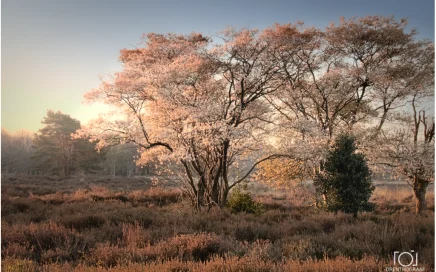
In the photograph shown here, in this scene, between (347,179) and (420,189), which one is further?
(420,189)

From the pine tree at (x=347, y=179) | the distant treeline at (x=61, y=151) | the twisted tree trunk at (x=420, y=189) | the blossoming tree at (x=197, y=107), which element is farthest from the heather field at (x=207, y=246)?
the distant treeline at (x=61, y=151)

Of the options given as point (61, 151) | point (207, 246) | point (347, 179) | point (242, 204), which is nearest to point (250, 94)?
point (242, 204)

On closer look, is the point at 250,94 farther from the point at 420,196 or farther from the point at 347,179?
the point at 420,196

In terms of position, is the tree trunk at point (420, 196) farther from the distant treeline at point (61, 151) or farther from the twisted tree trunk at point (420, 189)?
the distant treeline at point (61, 151)

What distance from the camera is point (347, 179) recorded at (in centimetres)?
1460

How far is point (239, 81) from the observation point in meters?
16.3

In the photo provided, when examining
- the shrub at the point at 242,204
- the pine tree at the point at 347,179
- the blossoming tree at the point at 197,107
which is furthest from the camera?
the shrub at the point at 242,204

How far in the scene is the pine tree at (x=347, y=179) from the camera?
14.4 meters

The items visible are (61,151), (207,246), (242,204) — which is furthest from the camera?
(61,151)

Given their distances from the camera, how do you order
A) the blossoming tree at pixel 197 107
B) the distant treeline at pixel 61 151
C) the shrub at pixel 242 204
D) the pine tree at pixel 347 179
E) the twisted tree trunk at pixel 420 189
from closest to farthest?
the pine tree at pixel 347 179, the blossoming tree at pixel 197 107, the shrub at pixel 242 204, the twisted tree trunk at pixel 420 189, the distant treeline at pixel 61 151

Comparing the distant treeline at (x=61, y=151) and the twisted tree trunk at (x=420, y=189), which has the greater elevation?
the distant treeline at (x=61, y=151)

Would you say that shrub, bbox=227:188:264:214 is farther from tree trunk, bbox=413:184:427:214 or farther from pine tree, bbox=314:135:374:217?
tree trunk, bbox=413:184:427:214

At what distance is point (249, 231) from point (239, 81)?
8562mm

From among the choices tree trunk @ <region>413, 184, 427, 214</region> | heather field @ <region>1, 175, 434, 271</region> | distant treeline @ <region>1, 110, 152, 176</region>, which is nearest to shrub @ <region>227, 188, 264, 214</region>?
heather field @ <region>1, 175, 434, 271</region>
